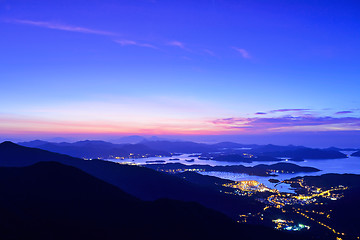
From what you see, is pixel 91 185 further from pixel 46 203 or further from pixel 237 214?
pixel 237 214

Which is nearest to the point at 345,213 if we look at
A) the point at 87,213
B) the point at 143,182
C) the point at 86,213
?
the point at 143,182

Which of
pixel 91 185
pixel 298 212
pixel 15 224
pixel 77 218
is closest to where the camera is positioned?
pixel 15 224

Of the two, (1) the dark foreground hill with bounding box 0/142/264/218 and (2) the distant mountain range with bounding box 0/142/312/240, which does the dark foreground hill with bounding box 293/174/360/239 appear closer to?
(2) the distant mountain range with bounding box 0/142/312/240

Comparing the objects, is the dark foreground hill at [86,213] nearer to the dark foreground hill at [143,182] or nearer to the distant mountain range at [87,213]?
the distant mountain range at [87,213]

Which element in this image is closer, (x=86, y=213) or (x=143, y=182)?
(x=86, y=213)

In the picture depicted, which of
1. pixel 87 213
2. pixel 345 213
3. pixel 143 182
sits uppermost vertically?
pixel 87 213

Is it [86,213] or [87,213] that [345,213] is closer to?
[87,213]

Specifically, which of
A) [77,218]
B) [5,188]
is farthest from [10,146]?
[77,218]

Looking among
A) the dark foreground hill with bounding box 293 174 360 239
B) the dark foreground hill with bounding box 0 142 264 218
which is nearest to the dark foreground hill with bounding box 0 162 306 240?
the dark foreground hill with bounding box 0 142 264 218

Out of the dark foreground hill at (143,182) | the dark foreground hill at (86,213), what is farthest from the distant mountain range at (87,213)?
the dark foreground hill at (143,182)
